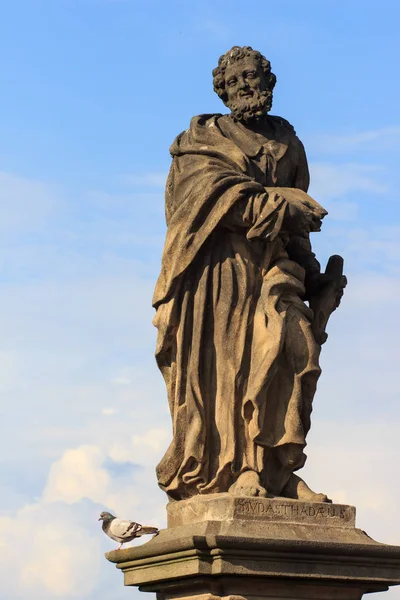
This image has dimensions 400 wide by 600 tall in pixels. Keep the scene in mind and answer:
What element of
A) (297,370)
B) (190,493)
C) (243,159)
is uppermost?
(243,159)

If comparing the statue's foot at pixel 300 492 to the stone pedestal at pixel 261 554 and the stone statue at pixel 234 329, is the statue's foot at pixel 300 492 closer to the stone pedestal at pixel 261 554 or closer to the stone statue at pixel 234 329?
the stone statue at pixel 234 329

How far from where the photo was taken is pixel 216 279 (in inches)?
500

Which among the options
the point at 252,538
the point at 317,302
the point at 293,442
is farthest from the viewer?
the point at 317,302

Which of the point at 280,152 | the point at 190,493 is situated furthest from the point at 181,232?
the point at 190,493

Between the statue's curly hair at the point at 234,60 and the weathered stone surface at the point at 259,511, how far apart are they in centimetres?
375

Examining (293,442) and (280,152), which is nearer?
(293,442)

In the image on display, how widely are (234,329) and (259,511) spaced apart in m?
1.63

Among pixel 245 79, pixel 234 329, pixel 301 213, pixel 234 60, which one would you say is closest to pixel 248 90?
pixel 245 79

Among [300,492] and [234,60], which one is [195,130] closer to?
[234,60]

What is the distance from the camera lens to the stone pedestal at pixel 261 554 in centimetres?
1159

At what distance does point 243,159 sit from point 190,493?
2.97 meters

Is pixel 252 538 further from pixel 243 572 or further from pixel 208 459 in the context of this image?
pixel 208 459

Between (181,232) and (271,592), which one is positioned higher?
(181,232)

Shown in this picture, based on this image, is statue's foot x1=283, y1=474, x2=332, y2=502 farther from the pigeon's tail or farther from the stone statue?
the pigeon's tail
